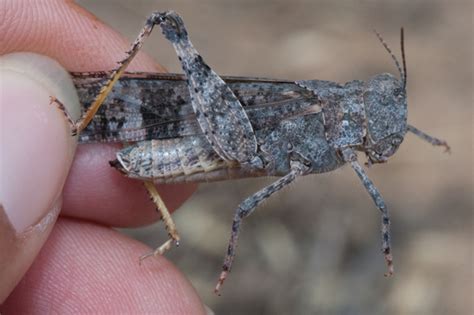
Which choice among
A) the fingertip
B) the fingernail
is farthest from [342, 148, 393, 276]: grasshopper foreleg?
the fingertip

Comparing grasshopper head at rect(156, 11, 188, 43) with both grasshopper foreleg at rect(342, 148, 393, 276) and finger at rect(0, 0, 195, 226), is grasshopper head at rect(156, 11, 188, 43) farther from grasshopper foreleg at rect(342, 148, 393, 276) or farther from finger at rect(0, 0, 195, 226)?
grasshopper foreleg at rect(342, 148, 393, 276)

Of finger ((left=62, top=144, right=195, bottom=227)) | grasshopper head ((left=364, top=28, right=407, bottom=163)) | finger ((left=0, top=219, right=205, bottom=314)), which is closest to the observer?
grasshopper head ((left=364, top=28, right=407, bottom=163))

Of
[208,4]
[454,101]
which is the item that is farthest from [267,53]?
[454,101]

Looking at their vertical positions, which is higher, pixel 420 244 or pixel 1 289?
pixel 1 289

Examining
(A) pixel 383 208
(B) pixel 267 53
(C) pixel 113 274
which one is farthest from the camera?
(B) pixel 267 53

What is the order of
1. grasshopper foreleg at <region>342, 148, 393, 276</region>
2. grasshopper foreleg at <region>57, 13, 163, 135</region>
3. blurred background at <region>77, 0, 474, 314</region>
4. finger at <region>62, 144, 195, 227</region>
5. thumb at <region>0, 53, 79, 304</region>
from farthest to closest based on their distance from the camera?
blurred background at <region>77, 0, 474, 314</region> → finger at <region>62, 144, 195, 227</region> → grasshopper foreleg at <region>342, 148, 393, 276</region> → grasshopper foreleg at <region>57, 13, 163, 135</region> → thumb at <region>0, 53, 79, 304</region>

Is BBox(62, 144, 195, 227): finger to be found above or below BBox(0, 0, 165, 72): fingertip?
below

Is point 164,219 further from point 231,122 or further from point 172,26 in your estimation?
point 172,26

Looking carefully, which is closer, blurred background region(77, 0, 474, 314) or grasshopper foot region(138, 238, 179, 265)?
grasshopper foot region(138, 238, 179, 265)

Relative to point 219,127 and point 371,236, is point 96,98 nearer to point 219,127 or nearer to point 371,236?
point 219,127
